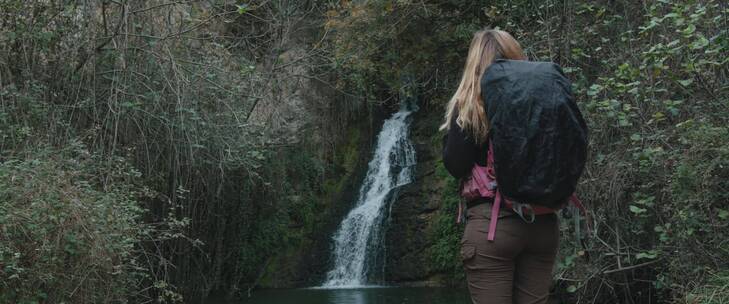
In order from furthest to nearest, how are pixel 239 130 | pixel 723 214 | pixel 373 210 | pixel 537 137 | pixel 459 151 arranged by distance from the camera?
pixel 373 210
pixel 239 130
pixel 723 214
pixel 459 151
pixel 537 137

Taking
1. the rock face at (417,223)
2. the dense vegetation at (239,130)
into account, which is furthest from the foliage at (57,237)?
the rock face at (417,223)

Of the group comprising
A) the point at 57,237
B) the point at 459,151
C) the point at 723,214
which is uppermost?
the point at 459,151

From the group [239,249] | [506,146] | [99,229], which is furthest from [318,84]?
[506,146]

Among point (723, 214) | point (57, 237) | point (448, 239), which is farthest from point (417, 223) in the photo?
point (57, 237)

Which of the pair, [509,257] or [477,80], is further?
[477,80]

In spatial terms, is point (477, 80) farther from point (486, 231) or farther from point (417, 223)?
point (417, 223)

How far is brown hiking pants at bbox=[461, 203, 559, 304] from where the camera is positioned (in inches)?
101

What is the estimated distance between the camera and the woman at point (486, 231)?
101 inches

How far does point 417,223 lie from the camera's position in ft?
50.0

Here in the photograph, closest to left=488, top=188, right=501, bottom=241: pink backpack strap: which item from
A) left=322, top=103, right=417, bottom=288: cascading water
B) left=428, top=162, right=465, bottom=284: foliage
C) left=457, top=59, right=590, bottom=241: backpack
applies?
left=457, top=59, right=590, bottom=241: backpack

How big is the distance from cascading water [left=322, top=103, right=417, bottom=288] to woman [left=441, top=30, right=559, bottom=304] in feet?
39.7

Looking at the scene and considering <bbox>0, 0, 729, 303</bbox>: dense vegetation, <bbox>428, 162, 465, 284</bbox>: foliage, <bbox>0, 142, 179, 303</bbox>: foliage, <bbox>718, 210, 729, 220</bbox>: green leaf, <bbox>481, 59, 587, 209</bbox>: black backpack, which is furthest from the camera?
<bbox>428, 162, 465, 284</bbox>: foliage

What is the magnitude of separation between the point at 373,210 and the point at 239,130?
6409 millimetres

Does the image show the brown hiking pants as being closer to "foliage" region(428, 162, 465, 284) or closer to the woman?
the woman
